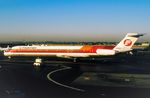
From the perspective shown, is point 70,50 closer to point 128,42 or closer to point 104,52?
point 104,52

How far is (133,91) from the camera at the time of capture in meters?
25.8

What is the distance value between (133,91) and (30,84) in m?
11.8

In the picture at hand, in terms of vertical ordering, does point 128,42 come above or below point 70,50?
above

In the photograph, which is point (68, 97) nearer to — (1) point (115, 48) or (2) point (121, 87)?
(2) point (121, 87)

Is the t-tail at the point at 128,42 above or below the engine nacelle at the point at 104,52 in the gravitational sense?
above

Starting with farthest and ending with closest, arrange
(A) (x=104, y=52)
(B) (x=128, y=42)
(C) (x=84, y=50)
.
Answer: (C) (x=84, y=50)
(B) (x=128, y=42)
(A) (x=104, y=52)

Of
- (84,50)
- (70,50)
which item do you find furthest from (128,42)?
(70,50)

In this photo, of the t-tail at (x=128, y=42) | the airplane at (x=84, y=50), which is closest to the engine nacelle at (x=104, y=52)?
the airplane at (x=84, y=50)

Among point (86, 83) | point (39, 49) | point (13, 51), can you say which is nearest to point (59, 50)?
point (39, 49)

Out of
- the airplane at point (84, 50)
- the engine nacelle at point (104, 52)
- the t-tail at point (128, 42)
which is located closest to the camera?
the engine nacelle at point (104, 52)

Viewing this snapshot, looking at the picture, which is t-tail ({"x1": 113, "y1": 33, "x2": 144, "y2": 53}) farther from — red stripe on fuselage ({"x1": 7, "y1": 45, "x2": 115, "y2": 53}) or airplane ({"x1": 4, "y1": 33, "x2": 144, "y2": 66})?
red stripe on fuselage ({"x1": 7, "y1": 45, "x2": 115, "y2": 53})

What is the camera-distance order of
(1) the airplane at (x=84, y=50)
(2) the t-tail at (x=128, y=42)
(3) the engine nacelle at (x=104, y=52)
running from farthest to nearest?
(2) the t-tail at (x=128, y=42), (1) the airplane at (x=84, y=50), (3) the engine nacelle at (x=104, y=52)


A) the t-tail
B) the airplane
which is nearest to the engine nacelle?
the airplane

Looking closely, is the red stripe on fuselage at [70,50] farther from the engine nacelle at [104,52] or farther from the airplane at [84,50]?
the engine nacelle at [104,52]
